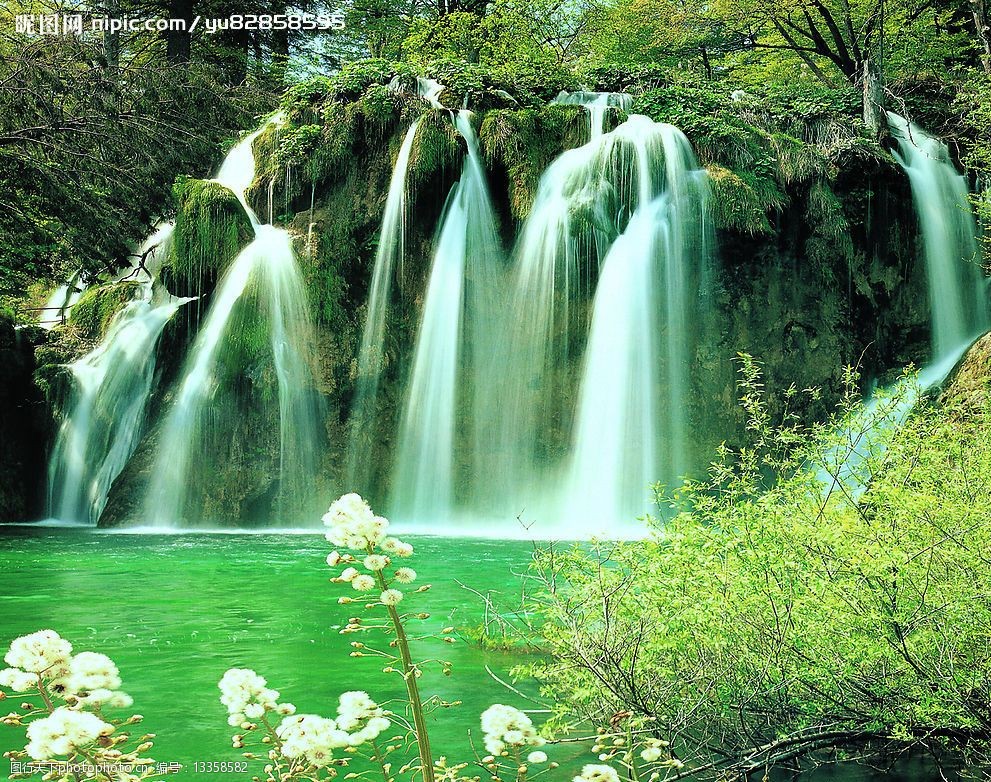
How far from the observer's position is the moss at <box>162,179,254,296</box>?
15812mm

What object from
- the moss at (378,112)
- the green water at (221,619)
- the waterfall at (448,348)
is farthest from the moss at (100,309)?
the green water at (221,619)

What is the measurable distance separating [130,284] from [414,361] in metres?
6.64

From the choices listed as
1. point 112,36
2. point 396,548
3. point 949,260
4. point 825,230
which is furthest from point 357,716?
point 112,36

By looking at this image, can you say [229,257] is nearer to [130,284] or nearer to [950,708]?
[130,284]

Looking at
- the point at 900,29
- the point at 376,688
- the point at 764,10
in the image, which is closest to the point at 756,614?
the point at 376,688

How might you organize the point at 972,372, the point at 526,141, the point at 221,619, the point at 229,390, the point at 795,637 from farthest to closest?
the point at 526,141, the point at 229,390, the point at 972,372, the point at 221,619, the point at 795,637

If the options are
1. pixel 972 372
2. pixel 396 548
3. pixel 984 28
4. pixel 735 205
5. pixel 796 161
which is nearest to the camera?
pixel 396 548

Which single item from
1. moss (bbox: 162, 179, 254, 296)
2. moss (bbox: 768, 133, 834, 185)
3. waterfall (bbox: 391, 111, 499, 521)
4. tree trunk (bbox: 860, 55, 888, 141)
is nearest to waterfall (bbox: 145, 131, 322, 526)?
moss (bbox: 162, 179, 254, 296)

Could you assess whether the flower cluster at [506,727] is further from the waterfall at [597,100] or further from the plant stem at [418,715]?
the waterfall at [597,100]

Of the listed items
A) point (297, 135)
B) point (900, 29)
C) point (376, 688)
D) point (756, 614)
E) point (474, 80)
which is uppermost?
point (900, 29)

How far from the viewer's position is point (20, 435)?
17.1m

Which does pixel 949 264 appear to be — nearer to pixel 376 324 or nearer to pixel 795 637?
pixel 376 324

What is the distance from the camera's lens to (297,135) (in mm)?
16688

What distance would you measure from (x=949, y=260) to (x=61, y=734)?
658 inches
